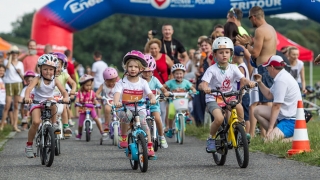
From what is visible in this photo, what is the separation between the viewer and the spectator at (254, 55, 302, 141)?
12.9 metres

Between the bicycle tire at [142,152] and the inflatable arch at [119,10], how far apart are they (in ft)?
39.3

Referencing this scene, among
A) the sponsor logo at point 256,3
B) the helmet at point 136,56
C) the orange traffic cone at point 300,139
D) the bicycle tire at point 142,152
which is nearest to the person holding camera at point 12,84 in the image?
the sponsor logo at point 256,3

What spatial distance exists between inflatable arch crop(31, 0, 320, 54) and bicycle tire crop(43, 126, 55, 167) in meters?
11.3

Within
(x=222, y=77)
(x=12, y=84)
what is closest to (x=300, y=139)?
(x=222, y=77)

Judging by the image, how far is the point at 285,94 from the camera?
1298 centimetres

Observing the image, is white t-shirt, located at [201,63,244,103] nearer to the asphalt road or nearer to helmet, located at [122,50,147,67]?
helmet, located at [122,50,147,67]

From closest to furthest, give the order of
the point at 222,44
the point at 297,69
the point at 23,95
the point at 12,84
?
the point at 222,44 < the point at 297,69 < the point at 12,84 < the point at 23,95

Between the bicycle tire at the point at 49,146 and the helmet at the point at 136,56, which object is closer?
the bicycle tire at the point at 49,146

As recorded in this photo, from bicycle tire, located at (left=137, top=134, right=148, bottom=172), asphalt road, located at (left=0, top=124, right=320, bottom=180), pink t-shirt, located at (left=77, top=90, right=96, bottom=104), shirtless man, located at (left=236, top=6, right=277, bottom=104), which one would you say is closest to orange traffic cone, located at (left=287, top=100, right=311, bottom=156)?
asphalt road, located at (left=0, top=124, right=320, bottom=180)

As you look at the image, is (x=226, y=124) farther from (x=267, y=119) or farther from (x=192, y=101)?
(x=192, y=101)

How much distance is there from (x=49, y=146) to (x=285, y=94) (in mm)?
3762

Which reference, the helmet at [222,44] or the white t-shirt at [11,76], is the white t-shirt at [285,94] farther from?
the white t-shirt at [11,76]

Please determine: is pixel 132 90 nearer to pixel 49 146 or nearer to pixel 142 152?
pixel 49 146

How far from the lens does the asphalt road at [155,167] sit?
9.48 meters
